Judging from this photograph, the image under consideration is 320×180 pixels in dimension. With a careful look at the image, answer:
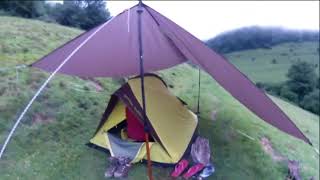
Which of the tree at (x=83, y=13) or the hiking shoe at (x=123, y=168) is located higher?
the tree at (x=83, y=13)

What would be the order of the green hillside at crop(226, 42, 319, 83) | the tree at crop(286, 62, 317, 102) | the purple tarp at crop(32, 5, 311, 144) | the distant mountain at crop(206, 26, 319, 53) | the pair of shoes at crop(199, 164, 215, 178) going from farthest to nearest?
the distant mountain at crop(206, 26, 319, 53), the green hillside at crop(226, 42, 319, 83), the tree at crop(286, 62, 317, 102), the pair of shoes at crop(199, 164, 215, 178), the purple tarp at crop(32, 5, 311, 144)

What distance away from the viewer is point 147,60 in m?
8.34

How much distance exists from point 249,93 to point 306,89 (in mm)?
33334

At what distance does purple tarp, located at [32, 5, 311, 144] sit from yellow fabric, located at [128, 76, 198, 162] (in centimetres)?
93

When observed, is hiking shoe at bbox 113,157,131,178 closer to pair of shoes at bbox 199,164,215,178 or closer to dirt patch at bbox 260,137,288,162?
pair of shoes at bbox 199,164,215,178

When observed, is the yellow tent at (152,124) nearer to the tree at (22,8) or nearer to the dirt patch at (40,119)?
the dirt patch at (40,119)

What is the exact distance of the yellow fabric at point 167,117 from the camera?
8961 millimetres

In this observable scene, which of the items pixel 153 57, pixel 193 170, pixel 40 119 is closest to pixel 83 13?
pixel 40 119

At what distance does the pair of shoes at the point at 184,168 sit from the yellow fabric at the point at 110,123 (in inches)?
68.1

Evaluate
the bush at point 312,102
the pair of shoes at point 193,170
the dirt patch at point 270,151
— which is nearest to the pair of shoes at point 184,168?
the pair of shoes at point 193,170

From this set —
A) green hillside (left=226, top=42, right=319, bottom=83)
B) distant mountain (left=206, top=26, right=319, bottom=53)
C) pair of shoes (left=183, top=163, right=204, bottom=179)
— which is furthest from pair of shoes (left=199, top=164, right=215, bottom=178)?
distant mountain (left=206, top=26, right=319, bottom=53)

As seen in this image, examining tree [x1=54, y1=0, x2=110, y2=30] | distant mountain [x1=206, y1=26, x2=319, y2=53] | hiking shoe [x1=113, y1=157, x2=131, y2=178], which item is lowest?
distant mountain [x1=206, y1=26, x2=319, y2=53]

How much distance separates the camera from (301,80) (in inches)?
1590

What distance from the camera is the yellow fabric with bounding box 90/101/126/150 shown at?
9422 mm
